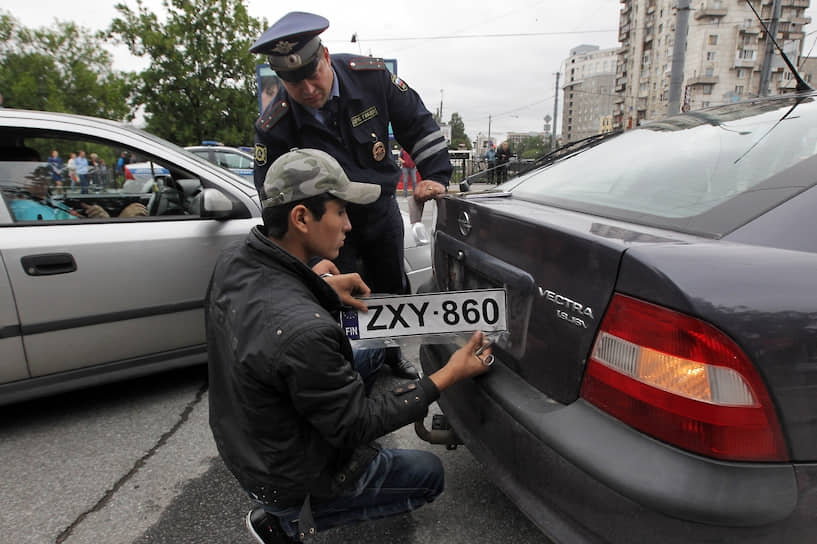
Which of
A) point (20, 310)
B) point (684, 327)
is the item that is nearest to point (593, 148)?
point (684, 327)

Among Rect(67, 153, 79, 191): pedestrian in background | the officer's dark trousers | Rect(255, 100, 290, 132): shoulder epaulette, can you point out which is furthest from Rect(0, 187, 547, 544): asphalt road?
Rect(255, 100, 290, 132): shoulder epaulette

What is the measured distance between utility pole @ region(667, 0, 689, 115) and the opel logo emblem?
939cm

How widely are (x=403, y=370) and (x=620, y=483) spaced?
2.00 m

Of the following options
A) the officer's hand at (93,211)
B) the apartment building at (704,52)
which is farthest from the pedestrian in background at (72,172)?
the apartment building at (704,52)

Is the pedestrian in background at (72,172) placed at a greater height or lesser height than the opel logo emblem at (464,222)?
greater

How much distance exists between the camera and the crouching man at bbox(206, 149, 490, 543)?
1247mm

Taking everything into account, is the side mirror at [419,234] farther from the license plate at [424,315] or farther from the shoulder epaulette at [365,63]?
the license plate at [424,315]

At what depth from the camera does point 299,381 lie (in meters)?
1.22

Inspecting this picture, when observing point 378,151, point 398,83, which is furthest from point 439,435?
point 398,83

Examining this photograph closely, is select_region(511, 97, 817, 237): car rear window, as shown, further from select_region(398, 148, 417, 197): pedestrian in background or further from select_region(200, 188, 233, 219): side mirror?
select_region(398, 148, 417, 197): pedestrian in background

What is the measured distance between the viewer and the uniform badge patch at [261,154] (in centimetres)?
255

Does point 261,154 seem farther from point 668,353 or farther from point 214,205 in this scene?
point 668,353

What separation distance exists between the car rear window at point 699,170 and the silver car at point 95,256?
1770 millimetres

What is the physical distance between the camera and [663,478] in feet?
3.35
